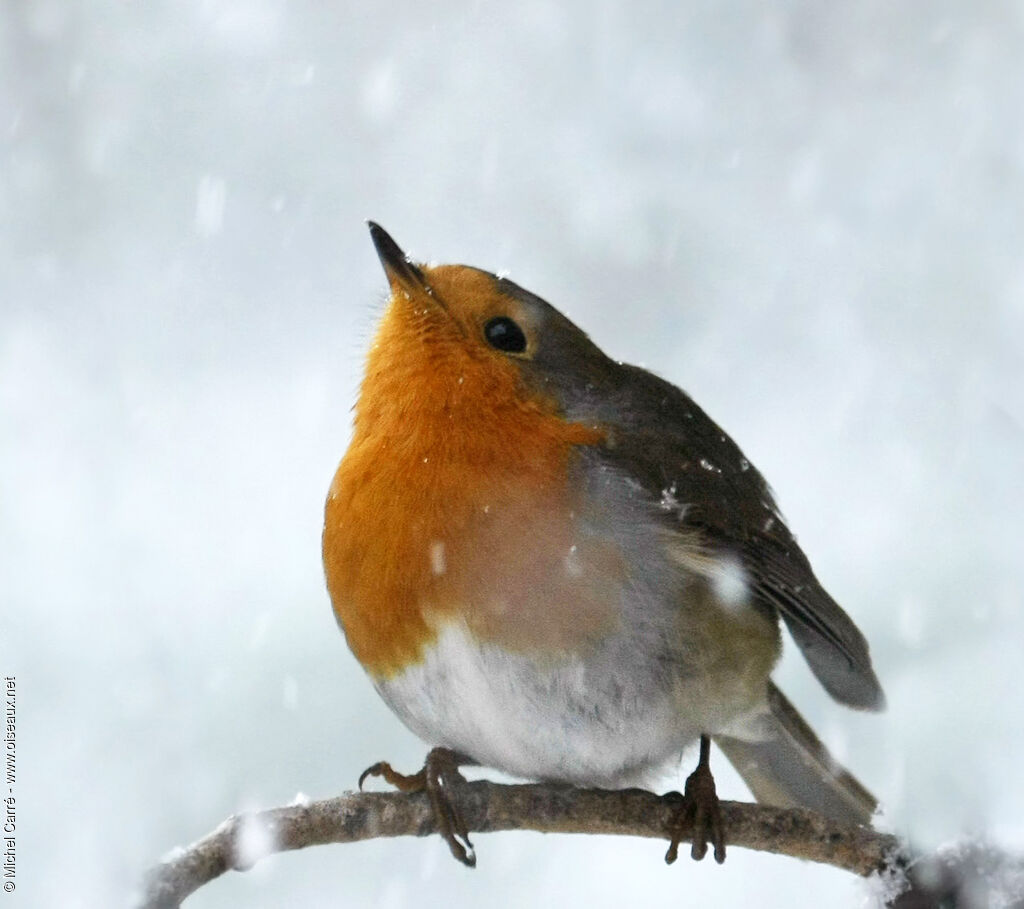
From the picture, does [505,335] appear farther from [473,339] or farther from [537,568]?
[537,568]

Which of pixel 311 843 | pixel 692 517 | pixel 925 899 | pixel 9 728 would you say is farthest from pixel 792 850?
pixel 9 728

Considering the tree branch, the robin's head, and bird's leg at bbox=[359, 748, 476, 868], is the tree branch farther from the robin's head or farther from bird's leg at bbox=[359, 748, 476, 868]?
the robin's head

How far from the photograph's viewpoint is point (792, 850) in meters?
2.46

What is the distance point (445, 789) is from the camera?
2.59 meters

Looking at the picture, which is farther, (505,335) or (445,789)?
(505,335)

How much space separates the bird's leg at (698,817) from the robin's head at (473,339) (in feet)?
2.66

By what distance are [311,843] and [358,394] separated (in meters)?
0.97

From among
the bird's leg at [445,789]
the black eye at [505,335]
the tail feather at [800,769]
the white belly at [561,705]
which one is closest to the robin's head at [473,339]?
the black eye at [505,335]

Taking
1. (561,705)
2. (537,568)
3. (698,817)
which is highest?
(537,568)

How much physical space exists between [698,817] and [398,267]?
4.18 ft

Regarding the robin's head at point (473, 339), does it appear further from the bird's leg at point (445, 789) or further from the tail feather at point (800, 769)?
the tail feather at point (800, 769)

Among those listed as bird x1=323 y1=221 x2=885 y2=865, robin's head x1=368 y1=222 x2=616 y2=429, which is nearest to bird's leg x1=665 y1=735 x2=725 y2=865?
bird x1=323 y1=221 x2=885 y2=865

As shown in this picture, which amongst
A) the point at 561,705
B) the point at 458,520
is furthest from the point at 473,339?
the point at 561,705

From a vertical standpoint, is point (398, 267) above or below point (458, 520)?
above
